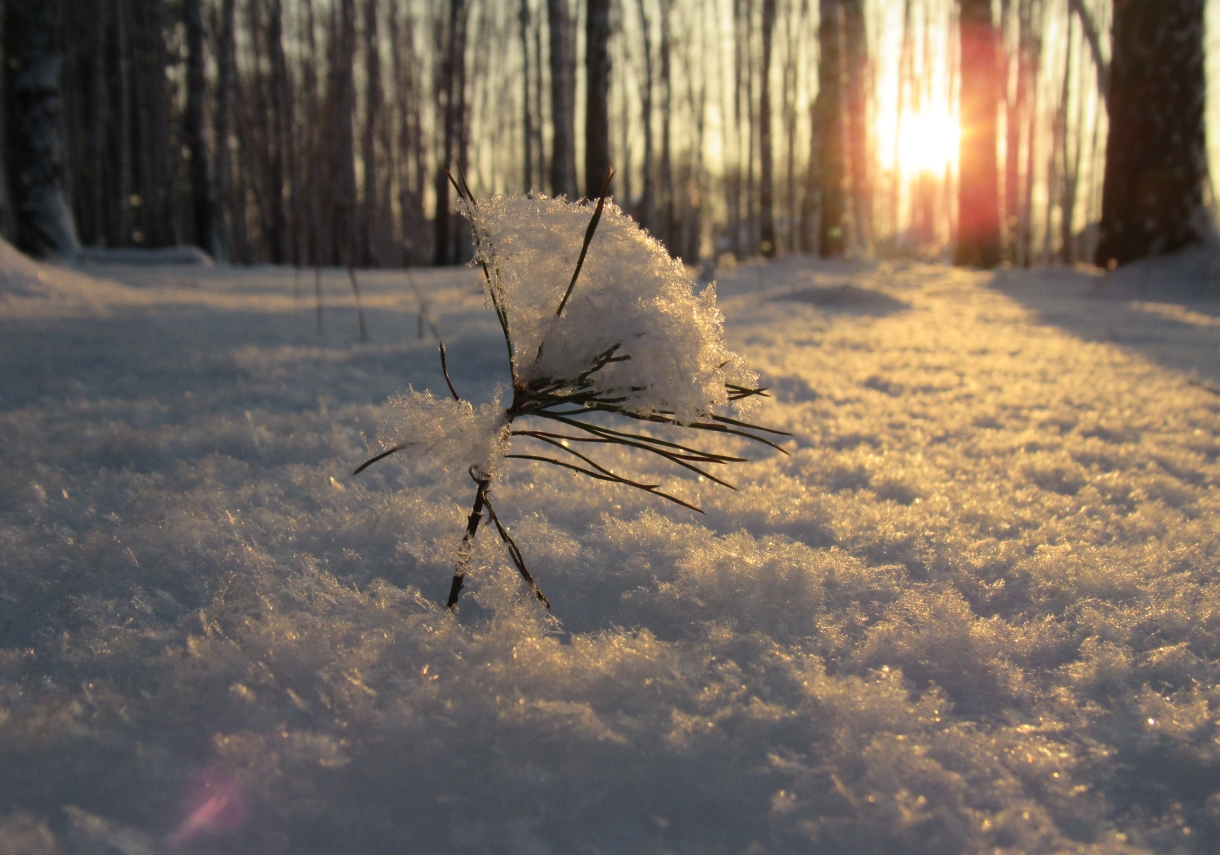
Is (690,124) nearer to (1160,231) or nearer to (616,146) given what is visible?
(616,146)

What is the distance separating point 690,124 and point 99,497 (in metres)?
25.7

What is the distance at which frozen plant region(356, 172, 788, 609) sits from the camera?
2.33 feet

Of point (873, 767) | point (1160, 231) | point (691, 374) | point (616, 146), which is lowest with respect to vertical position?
point (873, 767)

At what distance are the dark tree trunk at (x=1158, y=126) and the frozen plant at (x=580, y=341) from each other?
5.43 metres

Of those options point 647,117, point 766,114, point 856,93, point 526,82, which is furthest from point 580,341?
point 526,82

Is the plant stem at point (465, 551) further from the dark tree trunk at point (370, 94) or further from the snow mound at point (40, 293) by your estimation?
the dark tree trunk at point (370, 94)

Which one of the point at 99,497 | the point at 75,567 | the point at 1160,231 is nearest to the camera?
the point at 75,567

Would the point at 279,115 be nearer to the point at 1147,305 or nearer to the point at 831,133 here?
the point at 831,133

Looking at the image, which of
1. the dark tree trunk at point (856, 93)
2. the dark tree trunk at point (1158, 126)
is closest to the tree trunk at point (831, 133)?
the dark tree trunk at point (856, 93)

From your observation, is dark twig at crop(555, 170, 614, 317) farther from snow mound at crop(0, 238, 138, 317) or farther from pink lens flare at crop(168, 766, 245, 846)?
snow mound at crop(0, 238, 138, 317)

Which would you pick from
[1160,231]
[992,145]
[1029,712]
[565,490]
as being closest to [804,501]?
[565,490]

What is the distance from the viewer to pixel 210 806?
53 cm

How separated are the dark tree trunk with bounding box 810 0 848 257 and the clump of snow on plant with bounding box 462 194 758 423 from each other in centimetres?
901

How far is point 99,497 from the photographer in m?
1.04
